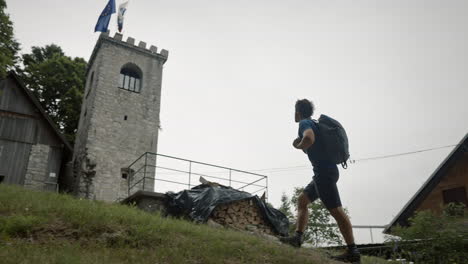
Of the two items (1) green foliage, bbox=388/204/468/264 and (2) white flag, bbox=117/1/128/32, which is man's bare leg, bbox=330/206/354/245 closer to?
(1) green foliage, bbox=388/204/468/264

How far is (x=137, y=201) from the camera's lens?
36.1 feet

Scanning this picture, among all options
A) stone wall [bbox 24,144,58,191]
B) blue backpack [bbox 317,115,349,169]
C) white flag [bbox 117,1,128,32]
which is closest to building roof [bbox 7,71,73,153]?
stone wall [bbox 24,144,58,191]

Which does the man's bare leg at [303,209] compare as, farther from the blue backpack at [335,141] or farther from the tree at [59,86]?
the tree at [59,86]

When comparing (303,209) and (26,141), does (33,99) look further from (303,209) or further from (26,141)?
(303,209)

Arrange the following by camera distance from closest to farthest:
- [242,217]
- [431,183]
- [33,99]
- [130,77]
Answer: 1. [242,217]
2. [431,183]
3. [33,99]
4. [130,77]

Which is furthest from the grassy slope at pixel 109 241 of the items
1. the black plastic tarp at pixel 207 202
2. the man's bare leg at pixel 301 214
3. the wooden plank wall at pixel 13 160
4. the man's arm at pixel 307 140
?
the wooden plank wall at pixel 13 160

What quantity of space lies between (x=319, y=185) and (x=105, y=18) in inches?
790

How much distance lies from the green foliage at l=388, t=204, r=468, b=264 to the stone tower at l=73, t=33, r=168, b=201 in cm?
1343

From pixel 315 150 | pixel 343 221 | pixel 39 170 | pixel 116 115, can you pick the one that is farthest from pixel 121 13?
pixel 343 221

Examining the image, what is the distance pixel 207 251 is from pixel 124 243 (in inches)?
52.5

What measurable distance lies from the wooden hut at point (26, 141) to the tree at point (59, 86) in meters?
5.98

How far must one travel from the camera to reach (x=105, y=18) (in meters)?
21.9

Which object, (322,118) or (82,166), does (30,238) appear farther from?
(82,166)

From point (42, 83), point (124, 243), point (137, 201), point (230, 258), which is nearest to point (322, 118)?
point (230, 258)
